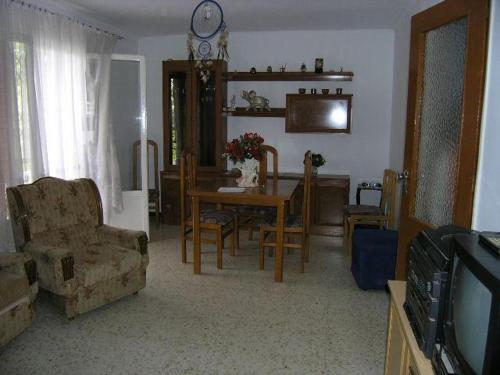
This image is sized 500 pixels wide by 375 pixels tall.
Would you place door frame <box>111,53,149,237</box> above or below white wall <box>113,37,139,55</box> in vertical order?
below

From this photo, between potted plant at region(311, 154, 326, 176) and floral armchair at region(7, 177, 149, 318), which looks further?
potted plant at region(311, 154, 326, 176)

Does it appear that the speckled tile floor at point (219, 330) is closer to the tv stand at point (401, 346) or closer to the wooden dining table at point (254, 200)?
the wooden dining table at point (254, 200)

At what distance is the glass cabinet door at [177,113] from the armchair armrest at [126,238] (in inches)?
84.0

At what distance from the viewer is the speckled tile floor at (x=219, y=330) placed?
2348 mm

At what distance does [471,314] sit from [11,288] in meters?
2.36

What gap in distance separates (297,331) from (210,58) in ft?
11.8

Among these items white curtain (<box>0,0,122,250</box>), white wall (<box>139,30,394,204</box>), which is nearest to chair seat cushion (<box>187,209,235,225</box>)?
white curtain (<box>0,0,122,250</box>)

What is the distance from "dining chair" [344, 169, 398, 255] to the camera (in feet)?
13.4

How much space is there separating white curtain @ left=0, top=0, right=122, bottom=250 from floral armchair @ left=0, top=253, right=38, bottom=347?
85 cm

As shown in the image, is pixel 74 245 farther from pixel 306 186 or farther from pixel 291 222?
pixel 306 186

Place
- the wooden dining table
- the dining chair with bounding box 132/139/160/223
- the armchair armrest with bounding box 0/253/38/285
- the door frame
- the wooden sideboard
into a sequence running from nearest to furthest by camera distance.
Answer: the armchair armrest with bounding box 0/253/38/285
the wooden dining table
the door frame
the dining chair with bounding box 132/139/160/223
the wooden sideboard

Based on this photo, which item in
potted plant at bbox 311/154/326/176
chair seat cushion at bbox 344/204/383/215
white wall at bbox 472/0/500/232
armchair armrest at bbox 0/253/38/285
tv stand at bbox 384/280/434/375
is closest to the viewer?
tv stand at bbox 384/280/434/375

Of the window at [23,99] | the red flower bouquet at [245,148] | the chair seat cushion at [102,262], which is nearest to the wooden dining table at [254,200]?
the red flower bouquet at [245,148]

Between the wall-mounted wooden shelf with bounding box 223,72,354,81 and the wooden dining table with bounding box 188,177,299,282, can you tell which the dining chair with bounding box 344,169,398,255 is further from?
the wall-mounted wooden shelf with bounding box 223,72,354,81
